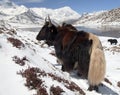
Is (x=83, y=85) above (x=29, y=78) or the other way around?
the other way around

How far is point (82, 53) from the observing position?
34.4 feet

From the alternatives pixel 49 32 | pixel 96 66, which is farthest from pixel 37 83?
pixel 49 32

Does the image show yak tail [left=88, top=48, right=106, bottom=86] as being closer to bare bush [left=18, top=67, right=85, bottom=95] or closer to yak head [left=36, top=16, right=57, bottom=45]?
bare bush [left=18, top=67, right=85, bottom=95]

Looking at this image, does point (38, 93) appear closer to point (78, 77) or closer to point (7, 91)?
point (7, 91)

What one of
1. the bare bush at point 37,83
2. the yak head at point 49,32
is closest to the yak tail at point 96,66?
the bare bush at point 37,83

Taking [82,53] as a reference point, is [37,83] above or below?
below

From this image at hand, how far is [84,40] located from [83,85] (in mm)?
1884

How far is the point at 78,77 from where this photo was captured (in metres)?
12.1

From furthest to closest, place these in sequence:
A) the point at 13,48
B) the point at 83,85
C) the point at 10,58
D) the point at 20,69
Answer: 1. the point at 83,85
2. the point at 13,48
3. the point at 10,58
4. the point at 20,69

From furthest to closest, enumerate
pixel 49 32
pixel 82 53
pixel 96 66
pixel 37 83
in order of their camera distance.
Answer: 1. pixel 49 32
2. pixel 82 53
3. pixel 96 66
4. pixel 37 83

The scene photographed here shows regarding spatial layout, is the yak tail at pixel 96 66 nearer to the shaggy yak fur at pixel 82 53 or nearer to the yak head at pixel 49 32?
the shaggy yak fur at pixel 82 53

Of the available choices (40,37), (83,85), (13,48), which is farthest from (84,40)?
(40,37)

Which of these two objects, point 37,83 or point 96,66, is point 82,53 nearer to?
point 96,66

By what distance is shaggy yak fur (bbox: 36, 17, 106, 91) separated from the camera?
984 cm
